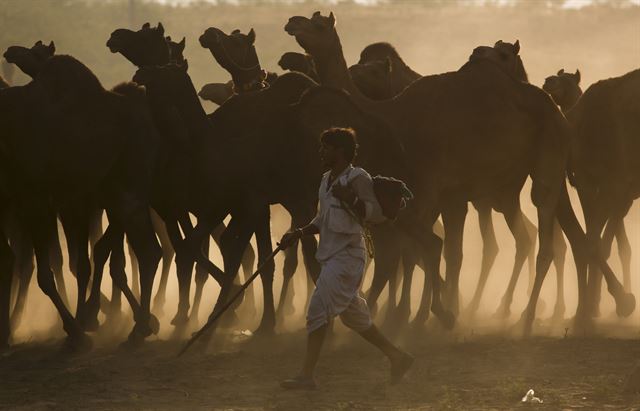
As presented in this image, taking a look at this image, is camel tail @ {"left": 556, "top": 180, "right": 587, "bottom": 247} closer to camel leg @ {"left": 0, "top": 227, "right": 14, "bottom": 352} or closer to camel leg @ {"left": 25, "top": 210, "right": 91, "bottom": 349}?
camel leg @ {"left": 25, "top": 210, "right": 91, "bottom": 349}

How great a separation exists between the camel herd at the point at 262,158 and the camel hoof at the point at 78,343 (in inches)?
0.7

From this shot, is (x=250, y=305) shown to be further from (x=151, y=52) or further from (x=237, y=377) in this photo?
(x=237, y=377)

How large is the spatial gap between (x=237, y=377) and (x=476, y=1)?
4396 inches

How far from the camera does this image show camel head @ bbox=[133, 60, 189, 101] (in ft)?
52.4

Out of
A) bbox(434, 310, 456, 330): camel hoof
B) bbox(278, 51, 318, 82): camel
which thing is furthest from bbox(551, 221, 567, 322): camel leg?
bbox(278, 51, 318, 82): camel

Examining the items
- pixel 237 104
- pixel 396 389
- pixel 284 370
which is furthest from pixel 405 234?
pixel 396 389

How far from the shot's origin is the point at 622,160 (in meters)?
17.5

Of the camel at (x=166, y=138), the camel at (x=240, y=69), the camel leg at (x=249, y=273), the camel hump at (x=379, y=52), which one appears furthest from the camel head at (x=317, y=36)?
the camel leg at (x=249, y=273)

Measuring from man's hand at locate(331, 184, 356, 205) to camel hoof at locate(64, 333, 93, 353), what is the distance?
383 centimetres

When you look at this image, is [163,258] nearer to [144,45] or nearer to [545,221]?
[144,45]

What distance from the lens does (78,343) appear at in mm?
14742

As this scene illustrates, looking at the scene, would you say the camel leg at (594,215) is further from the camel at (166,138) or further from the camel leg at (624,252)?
the camel at (166,138)

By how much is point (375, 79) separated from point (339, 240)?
236 inches

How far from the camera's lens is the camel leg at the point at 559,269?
17.6m
